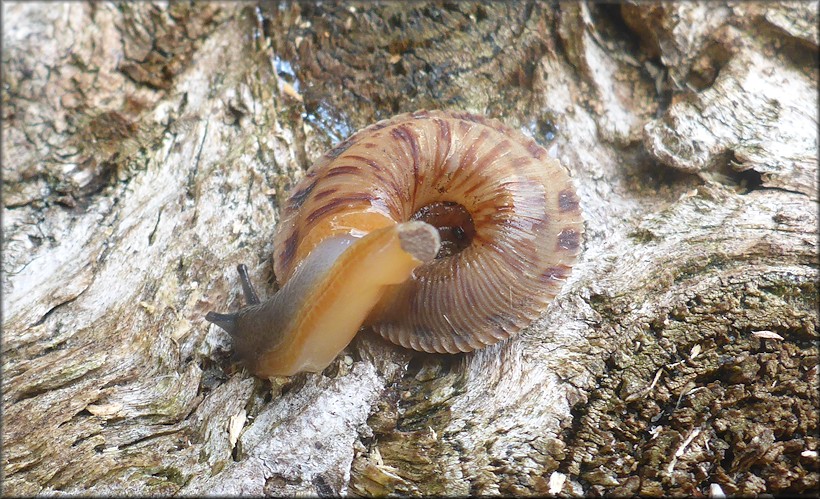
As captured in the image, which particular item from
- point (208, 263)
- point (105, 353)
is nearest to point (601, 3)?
point (208, 263)

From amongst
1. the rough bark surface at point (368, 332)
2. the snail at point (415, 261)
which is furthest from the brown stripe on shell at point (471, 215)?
the rough bark surface at point (368, 332)

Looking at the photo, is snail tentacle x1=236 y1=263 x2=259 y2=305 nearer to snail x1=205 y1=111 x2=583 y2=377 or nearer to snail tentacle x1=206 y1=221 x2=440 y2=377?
snail x1=205 y1=111 x2=583 y2=377

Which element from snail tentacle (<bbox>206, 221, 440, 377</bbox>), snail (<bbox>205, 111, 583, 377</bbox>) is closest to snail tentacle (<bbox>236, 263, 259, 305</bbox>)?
snail (<bbox>205, 111, 583, 377</bbox>)

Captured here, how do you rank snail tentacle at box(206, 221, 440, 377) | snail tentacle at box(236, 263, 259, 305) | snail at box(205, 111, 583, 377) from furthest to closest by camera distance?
snail tentacle at box(236, 263, 259, 305) < snail at box(205, 111, 583, 377) < snail tentacle at box(206, 221, 440, 377)

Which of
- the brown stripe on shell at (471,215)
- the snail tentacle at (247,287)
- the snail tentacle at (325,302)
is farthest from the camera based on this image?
the snail tentacle at (247,287)

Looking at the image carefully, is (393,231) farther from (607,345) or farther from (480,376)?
(607,345)

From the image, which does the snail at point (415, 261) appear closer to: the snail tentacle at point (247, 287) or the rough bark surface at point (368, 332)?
the snail tentacle at point (247, 287)
